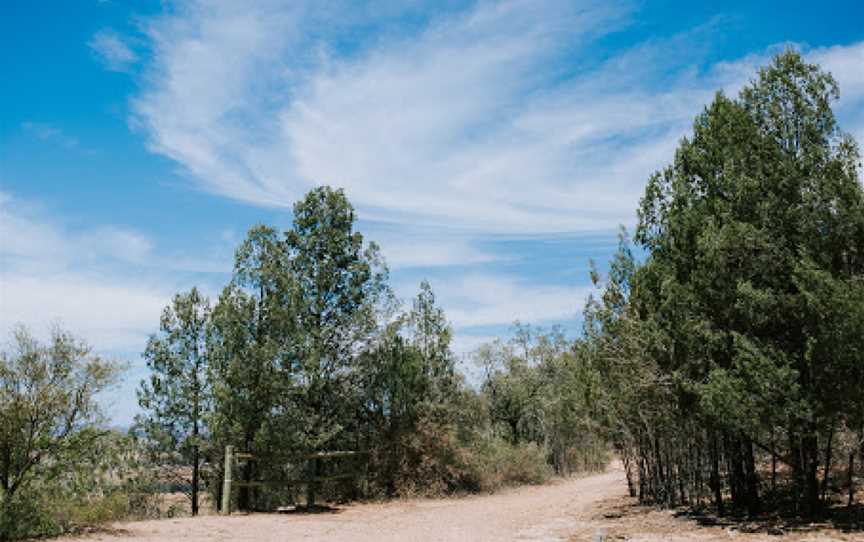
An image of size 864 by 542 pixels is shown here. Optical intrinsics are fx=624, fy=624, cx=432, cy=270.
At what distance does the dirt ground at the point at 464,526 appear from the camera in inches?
451

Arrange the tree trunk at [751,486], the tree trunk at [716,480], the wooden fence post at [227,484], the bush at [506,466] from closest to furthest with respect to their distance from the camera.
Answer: the tree trunk at [751,486]
the tree trunk at [716,480]
the wooden fence post at [227,484]
the bush at [506,466]

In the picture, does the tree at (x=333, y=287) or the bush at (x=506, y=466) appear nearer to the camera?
the tree at (x=333, y=287)

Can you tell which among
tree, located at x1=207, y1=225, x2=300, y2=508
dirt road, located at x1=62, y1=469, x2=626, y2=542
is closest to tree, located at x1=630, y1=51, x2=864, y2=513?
dirt road, located at x1=62, y1=469, x2=626, y2=542

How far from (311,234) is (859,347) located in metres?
16.2

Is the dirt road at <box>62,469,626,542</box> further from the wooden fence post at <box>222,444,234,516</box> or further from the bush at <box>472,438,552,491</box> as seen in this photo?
the bush at <box>472,438,552,491</box>

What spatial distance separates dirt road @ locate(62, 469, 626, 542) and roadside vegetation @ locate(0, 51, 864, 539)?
1.68 m

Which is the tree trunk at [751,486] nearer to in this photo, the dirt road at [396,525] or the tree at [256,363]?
the dirt road at [396,525]

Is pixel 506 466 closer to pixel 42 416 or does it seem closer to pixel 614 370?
pixel 614 370

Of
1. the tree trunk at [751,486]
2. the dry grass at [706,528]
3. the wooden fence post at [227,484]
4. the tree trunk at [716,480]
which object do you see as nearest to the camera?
the dry grass at [706,528]

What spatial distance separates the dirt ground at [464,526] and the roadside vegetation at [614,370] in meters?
1.21

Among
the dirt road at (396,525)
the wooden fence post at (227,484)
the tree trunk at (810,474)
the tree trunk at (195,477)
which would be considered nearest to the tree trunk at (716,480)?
the tree trunk at (810,474)

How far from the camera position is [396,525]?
14.9 metres

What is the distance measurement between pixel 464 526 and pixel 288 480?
859cm

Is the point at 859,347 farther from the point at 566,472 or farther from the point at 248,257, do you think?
the point at 566,472
